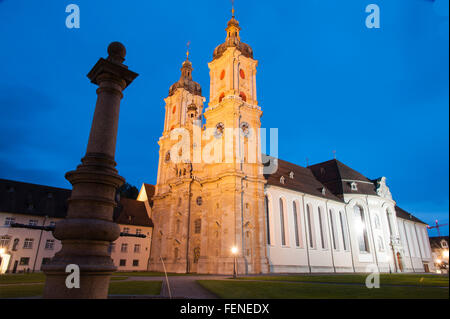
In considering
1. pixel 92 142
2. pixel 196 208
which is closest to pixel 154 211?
pixel 196 208

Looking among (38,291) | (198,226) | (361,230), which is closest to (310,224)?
(361,230)

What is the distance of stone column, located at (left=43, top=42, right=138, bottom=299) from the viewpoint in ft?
17.7

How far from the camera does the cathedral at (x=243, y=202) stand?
3231cm

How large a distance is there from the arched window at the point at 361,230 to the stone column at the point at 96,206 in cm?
4763

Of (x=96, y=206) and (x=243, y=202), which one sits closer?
(x=96, y=206)

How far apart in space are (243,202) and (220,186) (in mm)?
3473

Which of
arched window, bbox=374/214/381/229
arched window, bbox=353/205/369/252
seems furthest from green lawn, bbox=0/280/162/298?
arched window, bbox=374/214/381/229

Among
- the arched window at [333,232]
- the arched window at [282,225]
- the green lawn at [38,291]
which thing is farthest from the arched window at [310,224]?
the green lawn at [38,291]

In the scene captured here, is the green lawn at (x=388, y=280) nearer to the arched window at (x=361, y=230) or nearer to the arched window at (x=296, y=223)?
the arched window at (x=296, y=223)

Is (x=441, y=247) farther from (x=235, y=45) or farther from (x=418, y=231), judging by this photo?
(x=235, y=45)

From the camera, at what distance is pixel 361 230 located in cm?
4609

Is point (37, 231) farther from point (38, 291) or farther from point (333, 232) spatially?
point (333, 232)
